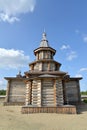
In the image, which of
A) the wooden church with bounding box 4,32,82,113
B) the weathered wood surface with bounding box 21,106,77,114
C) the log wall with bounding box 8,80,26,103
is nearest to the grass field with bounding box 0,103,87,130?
the weathered wood surface with bounding box 21,106,77,114

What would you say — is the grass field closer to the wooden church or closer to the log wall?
the wooden church

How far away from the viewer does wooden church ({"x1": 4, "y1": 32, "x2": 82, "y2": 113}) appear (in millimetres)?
14166

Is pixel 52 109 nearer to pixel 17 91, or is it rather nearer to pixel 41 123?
pixel 41 123

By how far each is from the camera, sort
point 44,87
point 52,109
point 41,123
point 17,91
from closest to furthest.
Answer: point 41,123 < point 52,109 < point 44,87 < point 17,91

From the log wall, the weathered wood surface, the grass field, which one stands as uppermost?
the log wall

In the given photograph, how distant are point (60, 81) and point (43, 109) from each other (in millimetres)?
3867

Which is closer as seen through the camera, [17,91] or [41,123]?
[41,123]

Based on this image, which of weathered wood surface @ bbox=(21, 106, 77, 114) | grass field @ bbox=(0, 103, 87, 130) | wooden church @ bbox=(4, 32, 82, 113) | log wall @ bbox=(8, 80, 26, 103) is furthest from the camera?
log wall @ bbox=(8, 80, 26, 103)

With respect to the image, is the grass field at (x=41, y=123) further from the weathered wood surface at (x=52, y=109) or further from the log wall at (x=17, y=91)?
the log wall at (x=17, y=91)

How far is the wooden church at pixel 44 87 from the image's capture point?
1417 centimetres

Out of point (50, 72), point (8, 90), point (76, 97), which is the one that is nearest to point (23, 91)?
point (8, 90)

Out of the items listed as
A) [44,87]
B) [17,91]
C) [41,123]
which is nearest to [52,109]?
[44,87]

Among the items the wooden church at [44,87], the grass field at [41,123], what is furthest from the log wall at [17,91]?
the grass field at [41,123]

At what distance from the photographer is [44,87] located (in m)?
14.9
